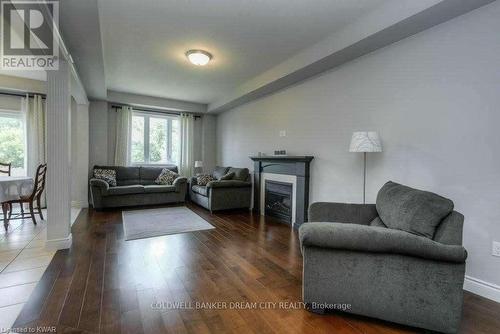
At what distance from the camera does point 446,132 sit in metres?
2.30

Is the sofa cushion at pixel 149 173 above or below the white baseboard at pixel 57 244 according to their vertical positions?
above

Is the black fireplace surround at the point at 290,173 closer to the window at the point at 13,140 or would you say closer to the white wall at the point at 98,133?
the white wall at the point at 98,133

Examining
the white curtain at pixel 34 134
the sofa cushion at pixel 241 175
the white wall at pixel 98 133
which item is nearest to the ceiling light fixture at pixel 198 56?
the sofa cushion at pixel 241 175

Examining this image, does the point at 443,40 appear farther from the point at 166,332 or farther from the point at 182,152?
the point at 182,152

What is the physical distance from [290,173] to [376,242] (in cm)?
264

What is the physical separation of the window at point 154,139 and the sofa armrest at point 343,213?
5341 millimetres

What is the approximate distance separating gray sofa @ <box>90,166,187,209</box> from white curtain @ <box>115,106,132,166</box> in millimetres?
349

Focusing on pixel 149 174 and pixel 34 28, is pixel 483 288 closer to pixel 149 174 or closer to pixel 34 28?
pixel 34 28

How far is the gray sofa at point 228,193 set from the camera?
4.95 meters

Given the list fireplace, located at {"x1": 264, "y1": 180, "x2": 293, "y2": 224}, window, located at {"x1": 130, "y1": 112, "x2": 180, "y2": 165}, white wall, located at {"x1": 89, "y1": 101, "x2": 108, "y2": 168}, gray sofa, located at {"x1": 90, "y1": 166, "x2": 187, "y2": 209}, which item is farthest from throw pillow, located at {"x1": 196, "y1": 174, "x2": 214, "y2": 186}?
white wall, located at {"x1": 89, "y1": 101, "x2": 108, "y2": 168}

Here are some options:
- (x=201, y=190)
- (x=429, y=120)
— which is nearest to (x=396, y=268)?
(x=429, y=120)

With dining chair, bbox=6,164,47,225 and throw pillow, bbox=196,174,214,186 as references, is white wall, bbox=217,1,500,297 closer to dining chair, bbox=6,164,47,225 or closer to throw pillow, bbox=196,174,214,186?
throw pillow, bbox=196,174,214,186

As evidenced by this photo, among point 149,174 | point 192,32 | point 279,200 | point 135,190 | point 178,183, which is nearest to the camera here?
point 192,32

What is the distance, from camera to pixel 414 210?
1.79 metres
